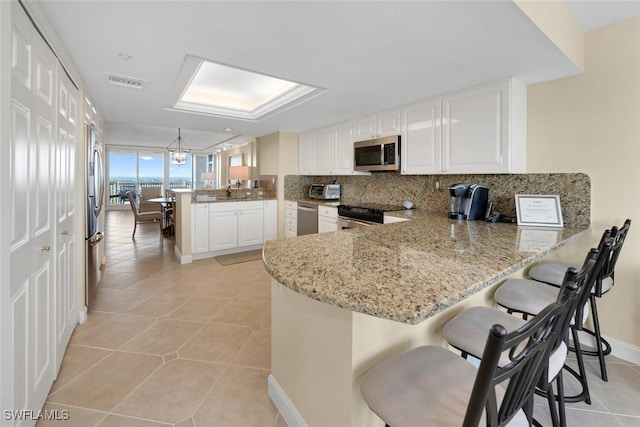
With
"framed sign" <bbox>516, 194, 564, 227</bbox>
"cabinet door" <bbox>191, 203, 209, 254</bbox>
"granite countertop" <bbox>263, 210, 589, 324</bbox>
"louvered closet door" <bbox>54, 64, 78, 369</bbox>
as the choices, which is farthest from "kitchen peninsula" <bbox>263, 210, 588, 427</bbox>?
"cabinet door" <bbox>191, 203, 209, 254</bbox>

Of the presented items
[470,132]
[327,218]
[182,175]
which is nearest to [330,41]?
[470,132]

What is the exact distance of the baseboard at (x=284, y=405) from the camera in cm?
142

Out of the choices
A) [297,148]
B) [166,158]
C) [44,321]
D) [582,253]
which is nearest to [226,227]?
[297,148]

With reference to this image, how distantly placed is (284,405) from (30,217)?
1.53m

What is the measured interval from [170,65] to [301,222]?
304cm

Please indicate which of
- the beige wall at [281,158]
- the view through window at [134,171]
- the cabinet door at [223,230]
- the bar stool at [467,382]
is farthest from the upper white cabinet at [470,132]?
the view through window at [134,171]

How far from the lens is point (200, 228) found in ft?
14.8

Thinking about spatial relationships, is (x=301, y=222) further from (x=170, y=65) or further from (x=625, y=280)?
(x=625, y=280)

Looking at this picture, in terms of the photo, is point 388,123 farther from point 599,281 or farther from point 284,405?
point 284,405

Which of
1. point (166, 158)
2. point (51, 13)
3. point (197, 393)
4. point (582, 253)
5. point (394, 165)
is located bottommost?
point (197, 393)

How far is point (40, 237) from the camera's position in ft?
4.88

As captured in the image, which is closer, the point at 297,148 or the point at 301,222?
the point at 301,222

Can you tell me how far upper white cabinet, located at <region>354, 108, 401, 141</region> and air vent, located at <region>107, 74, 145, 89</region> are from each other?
2532 mm

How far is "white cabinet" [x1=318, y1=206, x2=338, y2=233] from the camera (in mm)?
4188
